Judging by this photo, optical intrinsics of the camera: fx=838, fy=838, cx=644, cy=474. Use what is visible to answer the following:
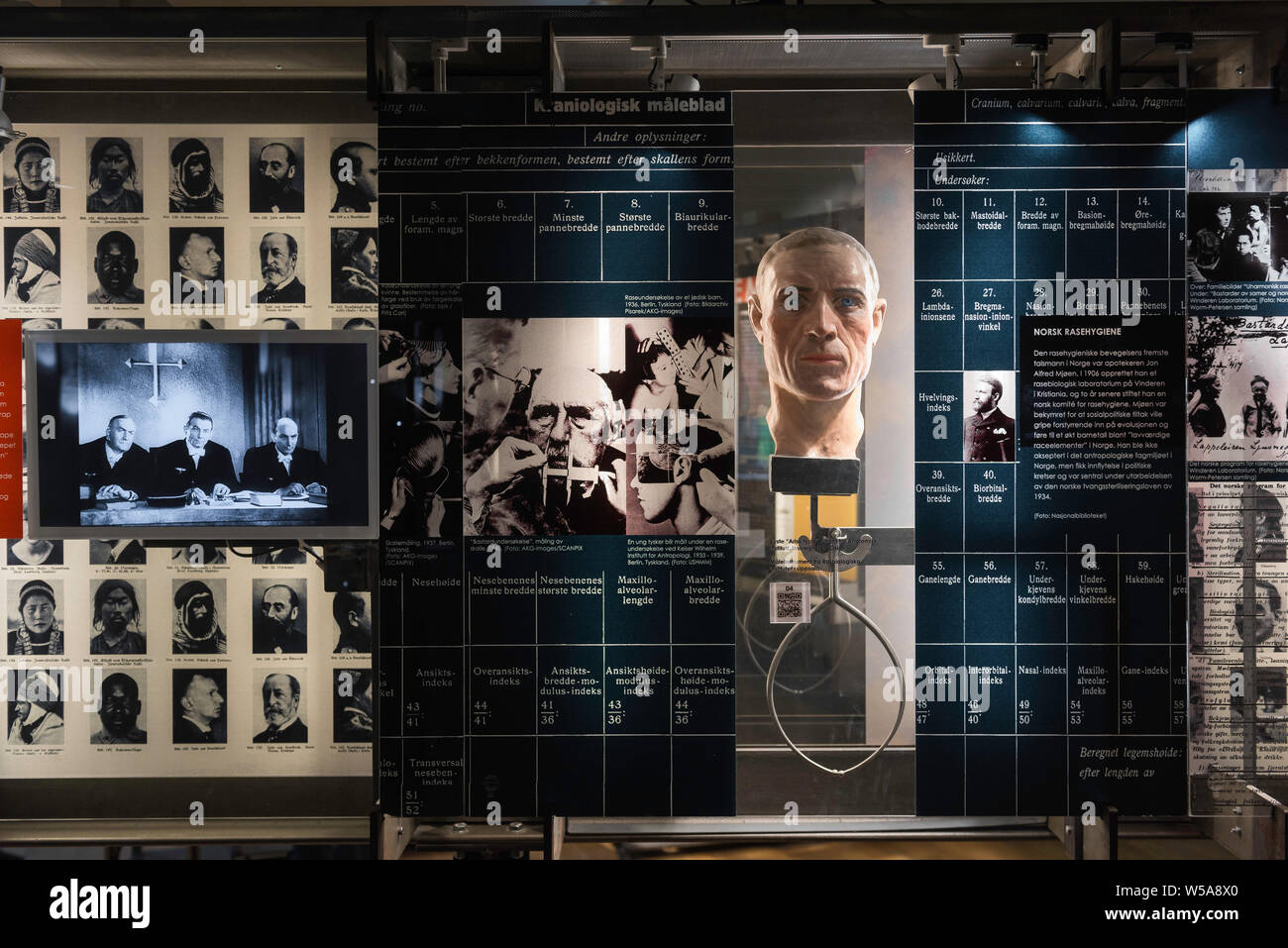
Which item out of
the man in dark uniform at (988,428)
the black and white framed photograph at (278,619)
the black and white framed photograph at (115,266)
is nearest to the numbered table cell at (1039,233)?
the man in dark uniform at (988,428)

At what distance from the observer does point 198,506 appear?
261cm

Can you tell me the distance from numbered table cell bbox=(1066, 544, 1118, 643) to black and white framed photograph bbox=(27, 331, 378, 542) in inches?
85.3

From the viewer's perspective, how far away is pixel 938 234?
2.57 metres

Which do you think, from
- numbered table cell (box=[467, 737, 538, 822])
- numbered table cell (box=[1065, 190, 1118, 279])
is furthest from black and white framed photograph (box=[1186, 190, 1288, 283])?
numbered table cell (box=[467, 737, 538, 822])

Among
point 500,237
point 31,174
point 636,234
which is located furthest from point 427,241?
point 31,174

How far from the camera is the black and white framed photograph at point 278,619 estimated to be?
2979 mm

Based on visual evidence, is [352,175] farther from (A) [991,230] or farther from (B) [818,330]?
(A) [991,230]

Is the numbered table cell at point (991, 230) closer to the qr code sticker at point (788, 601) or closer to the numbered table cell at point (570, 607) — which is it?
the qr code sticker at point (788, 601)

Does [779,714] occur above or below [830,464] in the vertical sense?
below

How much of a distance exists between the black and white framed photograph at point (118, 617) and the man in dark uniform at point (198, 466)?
0.58 m

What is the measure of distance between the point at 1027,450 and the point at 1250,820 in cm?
135

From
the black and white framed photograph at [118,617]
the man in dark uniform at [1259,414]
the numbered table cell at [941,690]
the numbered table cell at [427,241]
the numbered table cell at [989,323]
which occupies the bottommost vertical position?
the numbered table cell at [941,690]

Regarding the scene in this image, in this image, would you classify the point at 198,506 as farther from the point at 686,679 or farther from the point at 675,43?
the point at 675,43
